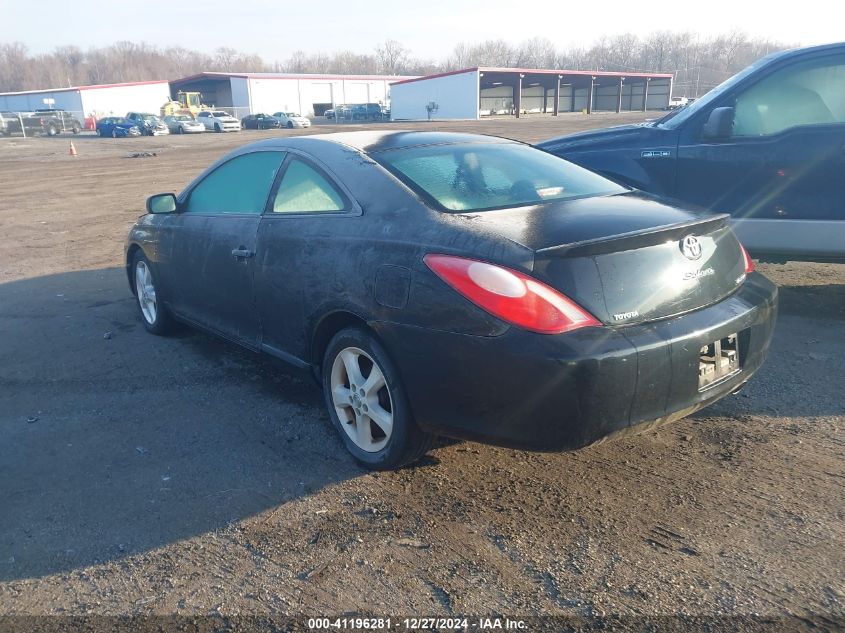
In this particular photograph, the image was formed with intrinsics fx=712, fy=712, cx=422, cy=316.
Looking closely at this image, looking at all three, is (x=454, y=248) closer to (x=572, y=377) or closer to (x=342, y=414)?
(x=572, y=377)

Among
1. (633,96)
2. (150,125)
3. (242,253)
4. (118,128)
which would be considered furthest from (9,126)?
(633,96)

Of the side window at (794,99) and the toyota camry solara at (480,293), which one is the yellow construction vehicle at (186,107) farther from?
the toyota camry solara at (480,293)

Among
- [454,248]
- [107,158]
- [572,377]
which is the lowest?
[107,158]

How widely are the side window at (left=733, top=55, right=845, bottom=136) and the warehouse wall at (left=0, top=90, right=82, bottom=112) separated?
74009mm

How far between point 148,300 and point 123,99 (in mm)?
74339

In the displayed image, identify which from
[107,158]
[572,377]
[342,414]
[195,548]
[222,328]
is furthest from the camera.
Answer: [107,158]

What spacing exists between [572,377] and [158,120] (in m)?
53.8

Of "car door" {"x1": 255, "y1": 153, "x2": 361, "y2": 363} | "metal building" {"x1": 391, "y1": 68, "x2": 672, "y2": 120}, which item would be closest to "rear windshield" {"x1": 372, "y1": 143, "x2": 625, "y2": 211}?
"car door" {"x1": 255, "y1": 153, "x2": 361, "y2": 363}

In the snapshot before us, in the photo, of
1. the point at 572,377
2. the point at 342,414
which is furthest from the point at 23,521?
the point at 572,377

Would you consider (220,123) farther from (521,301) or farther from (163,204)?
(521,301)

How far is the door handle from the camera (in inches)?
159

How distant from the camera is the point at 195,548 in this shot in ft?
9.33

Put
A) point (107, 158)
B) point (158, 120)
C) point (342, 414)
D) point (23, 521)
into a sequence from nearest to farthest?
point (23, 521), point (342, 414), point (107, 158), point (158, 120)

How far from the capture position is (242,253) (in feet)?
13.5
